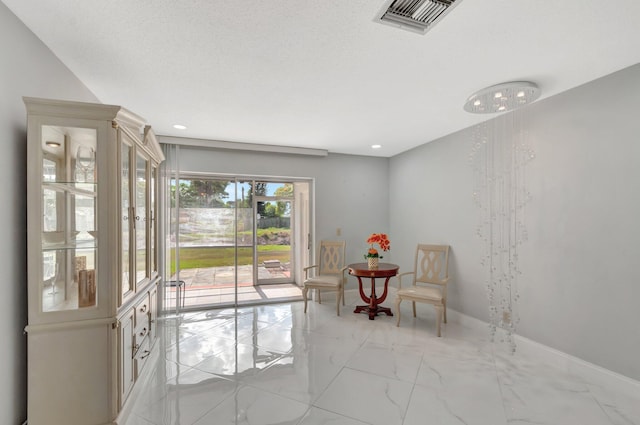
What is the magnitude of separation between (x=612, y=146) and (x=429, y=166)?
2.17m

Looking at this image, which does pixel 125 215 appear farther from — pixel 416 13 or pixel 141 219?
pixel 416 13

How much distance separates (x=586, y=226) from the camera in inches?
98.9

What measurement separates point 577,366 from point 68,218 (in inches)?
166

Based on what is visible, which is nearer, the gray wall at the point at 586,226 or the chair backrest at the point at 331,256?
the gray wall at the point at 586,226

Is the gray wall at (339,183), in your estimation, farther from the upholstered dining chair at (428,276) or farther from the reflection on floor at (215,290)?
the reflection on floor at (215,290)

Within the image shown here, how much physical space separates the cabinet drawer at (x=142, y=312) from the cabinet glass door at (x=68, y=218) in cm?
51

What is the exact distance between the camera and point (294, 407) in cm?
213

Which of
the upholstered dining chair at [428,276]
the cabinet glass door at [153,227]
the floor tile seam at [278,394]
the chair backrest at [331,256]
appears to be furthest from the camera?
the chair backrest at [331,256]

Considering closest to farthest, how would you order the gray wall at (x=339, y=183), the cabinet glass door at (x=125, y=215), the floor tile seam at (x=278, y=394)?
the cabinet glass door at (x=125, y=215)
the floor tile seam at (x=278, y=394)
the gray wall at (x=339, y=183)

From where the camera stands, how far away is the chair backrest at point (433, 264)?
13.1 feet

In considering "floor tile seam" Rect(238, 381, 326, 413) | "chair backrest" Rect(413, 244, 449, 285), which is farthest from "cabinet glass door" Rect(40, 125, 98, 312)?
"chair backrest" Rect(413, 244, 449, 285)

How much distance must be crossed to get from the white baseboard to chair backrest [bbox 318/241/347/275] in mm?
2242

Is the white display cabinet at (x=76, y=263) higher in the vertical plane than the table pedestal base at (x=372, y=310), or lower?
higher

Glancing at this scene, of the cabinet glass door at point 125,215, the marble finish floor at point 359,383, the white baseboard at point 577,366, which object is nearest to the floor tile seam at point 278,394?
the marble finish floor at point 359,383
